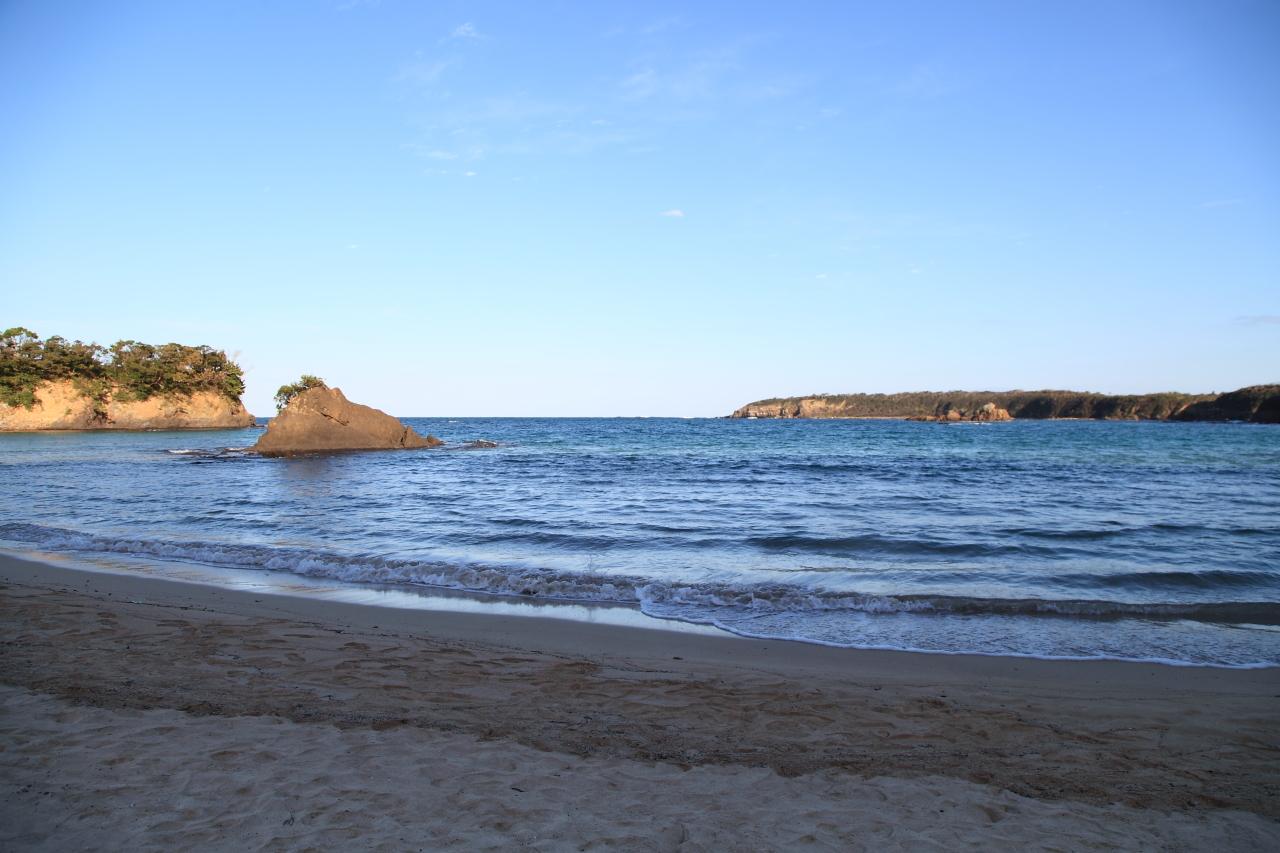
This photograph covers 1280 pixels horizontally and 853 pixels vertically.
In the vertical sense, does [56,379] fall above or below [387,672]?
above

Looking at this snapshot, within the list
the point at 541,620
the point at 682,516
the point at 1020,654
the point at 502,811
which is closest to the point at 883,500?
the point at 682,516

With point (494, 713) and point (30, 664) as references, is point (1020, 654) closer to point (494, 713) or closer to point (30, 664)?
point (494, 713)

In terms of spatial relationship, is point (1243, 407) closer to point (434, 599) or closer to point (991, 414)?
point (991, 414)

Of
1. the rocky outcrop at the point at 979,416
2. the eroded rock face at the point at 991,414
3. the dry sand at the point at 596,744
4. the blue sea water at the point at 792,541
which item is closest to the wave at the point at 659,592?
the blue sea water at the point at 792,541

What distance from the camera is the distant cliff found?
9762 centimetres

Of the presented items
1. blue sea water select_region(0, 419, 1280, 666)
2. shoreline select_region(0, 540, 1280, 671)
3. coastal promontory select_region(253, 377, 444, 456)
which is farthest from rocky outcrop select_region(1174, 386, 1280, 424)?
shoreline select_region(0, 540, 1280, 671)

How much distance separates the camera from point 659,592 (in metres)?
9.59

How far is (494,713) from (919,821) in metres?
3.04

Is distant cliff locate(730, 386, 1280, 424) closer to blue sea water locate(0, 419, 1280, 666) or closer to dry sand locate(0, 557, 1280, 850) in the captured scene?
blue sea water locate(0, 419, 1280, 666)

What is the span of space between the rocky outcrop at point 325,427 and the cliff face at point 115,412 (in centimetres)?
3678

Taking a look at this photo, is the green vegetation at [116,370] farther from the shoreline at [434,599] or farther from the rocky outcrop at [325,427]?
the shoreline at [434,599]

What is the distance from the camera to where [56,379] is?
201 ft

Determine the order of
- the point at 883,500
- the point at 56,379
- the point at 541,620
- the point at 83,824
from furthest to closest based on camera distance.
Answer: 1. the point at 56,379
2. the point at 883,500
3. the point at 541,620
4. the point at 83,824

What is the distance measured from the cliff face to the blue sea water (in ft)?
140
